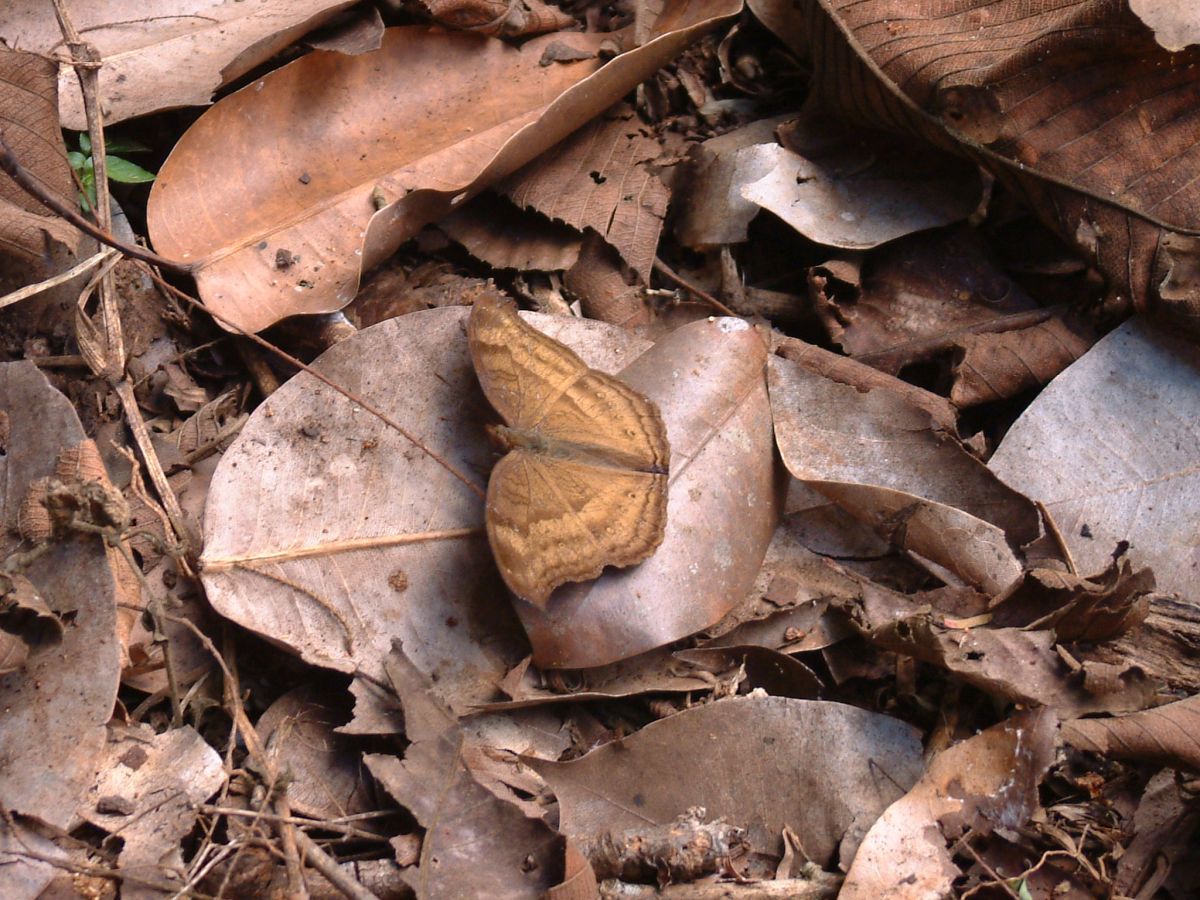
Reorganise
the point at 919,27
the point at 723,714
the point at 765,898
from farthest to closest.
Result: the point at 919,27 → the point at 723,714 → the point at 765,898

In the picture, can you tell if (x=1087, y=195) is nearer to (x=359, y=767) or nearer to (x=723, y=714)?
(x=723, y=714)

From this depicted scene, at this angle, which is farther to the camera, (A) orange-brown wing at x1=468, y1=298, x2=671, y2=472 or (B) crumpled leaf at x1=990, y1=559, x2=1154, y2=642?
(A) orange-brown wing at x1=468, y1=298, x2=671, y2=472

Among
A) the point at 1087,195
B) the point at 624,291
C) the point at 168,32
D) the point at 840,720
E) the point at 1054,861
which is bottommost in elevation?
the point at 1054,861

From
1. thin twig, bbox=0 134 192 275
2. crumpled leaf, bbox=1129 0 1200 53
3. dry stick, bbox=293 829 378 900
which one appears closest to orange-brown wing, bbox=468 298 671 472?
thin twig, bbox=0 134 192 275

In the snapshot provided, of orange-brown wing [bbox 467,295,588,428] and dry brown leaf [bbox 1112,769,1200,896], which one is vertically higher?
orange-brown wing [bbox 467,295,588,428]

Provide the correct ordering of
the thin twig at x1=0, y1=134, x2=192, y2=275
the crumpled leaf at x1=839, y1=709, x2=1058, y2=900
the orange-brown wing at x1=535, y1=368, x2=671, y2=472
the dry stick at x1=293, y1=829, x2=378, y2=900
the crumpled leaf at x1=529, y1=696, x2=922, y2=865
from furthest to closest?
1. the orange-brown wing at x1=535, y1=368, x2=671, y2=472
2. the crumpled leaf at x1=529, y1=696, x2=922, y2=865
3. the crumpled leaf at x1=839, y1=709, x2=1058, y2=900
4. the dry stick at x1=293, y1=829, x2=378, y2=900
5. the thin twig at x1=0, y1=134, x2=192, y2=275

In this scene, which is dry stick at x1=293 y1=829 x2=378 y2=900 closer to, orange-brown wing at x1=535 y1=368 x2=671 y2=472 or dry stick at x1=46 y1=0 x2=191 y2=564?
dry stick at x1=46 y1=0 x2=191 y2=564

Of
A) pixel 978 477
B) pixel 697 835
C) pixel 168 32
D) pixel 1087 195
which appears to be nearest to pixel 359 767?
pixel 697 835

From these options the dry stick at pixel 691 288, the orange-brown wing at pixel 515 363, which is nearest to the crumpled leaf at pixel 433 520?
the orange-brown wing at pixel 515 363
